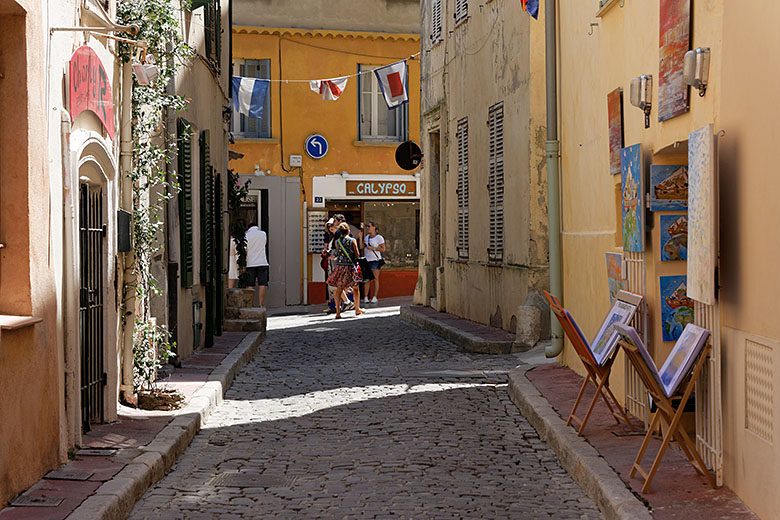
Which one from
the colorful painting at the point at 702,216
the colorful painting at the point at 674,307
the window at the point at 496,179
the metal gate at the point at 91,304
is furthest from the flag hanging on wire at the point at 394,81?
the colorful painting at the point at 702,216

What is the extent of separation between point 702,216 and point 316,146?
2139 centimetres

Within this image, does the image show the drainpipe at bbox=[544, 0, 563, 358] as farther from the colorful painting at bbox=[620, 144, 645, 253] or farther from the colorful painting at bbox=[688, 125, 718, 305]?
the colorful painting at bbox=[688, 125, 718, 305]

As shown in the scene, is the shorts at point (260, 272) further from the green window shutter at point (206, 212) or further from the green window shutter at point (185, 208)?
the green window shutter at point (185, 208)

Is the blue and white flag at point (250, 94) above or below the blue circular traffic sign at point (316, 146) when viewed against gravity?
above

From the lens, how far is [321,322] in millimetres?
20219

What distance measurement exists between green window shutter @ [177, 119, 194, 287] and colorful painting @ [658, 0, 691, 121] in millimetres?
Result: 6068

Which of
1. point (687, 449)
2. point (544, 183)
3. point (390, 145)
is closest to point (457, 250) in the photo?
point (544, 183)

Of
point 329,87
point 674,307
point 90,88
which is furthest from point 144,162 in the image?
point 329,87

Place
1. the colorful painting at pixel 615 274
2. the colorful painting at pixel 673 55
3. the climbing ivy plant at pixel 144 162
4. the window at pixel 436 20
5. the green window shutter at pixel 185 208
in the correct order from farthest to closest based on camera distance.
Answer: the window at pixel 436 20 → the green window shutter at pixel 185 208 → the climbing ivy plant at pixel 144 162 → the colorful painting at pixel 615 274 → the colorful painting at pixel 673 55

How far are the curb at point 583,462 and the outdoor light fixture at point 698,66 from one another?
2258mm

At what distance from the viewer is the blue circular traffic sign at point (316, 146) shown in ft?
88.3

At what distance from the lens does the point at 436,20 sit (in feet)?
68.2

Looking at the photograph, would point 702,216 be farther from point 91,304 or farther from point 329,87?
point 329,87

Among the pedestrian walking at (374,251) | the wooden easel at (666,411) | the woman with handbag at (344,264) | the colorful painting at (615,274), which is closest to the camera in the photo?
the wooden easel at (666,411)
